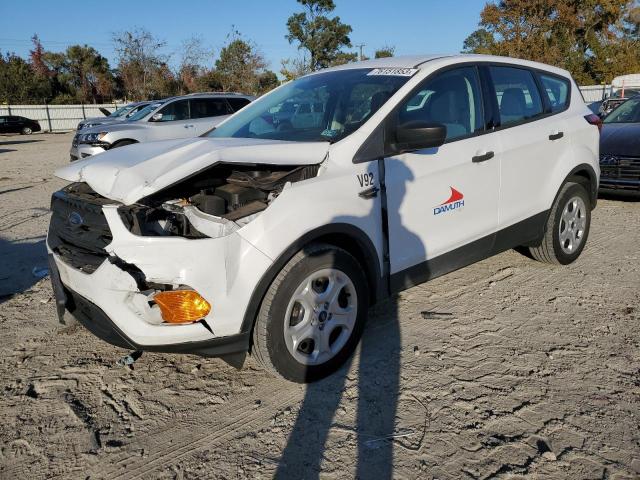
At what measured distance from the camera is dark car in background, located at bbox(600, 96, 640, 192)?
7.18m

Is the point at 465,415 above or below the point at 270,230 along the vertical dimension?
below

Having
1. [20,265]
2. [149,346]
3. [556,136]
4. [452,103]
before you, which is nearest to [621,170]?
[556,136]

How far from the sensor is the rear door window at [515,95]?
410cm

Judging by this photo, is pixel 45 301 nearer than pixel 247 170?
No

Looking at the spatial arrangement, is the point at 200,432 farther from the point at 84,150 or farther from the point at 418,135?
the point at 84,150

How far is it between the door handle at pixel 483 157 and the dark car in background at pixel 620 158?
449 centimetres

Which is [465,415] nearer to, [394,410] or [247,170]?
[394,410]

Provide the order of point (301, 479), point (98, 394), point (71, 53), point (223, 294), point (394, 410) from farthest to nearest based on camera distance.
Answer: point (71, 53), point (98, 394), point (394, 410), point (223, 294), point (301, 479)

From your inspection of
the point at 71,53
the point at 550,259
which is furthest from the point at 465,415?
the point at 71,53

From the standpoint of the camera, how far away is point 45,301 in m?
4.44

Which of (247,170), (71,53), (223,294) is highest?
(71,53)

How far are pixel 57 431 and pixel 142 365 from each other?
2.35 feet

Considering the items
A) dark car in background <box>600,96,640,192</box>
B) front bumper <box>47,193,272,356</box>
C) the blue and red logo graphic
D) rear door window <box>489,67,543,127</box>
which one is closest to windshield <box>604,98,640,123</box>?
dark car in background <box>600,96,640,192</box>

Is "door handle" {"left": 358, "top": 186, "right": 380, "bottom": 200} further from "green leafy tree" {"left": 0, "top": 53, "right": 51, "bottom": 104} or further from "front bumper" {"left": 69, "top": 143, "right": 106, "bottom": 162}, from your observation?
"green leafy tree" {"left": 0, "top": 53, "right": 51, "bottom": 104}
